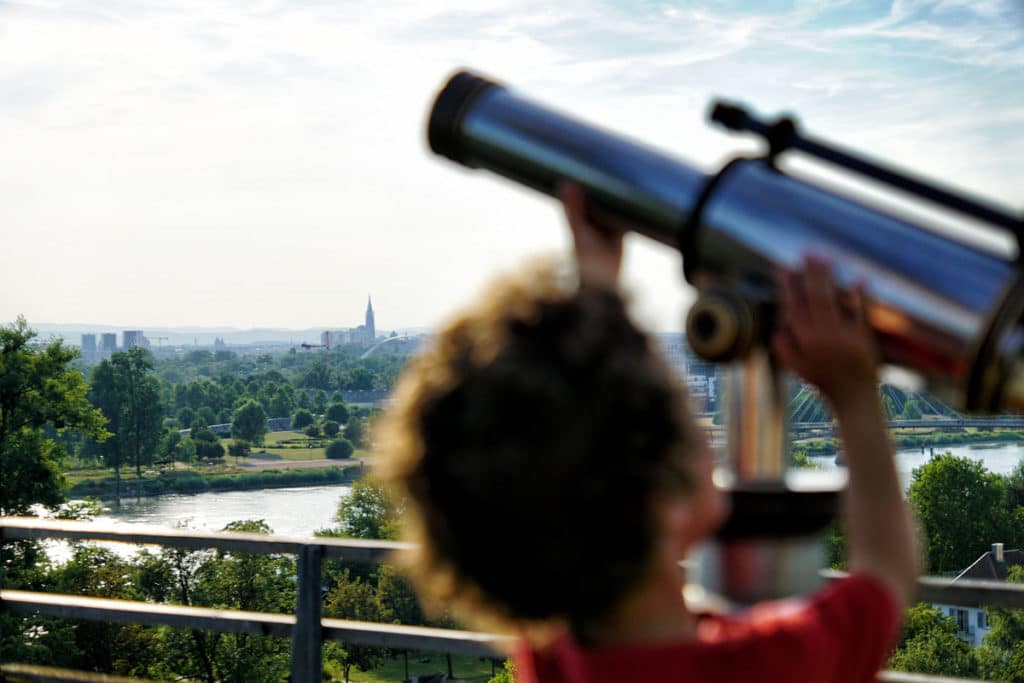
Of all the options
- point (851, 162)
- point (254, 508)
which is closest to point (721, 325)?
point (851, 162)

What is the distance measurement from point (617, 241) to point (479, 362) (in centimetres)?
50

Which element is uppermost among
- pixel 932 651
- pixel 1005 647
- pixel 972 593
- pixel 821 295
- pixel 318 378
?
pixel 318 378

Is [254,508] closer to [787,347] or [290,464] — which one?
[290,464]

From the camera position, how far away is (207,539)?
9.11 feet

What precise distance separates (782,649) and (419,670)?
136 feet

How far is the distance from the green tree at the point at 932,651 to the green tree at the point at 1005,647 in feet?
1.39

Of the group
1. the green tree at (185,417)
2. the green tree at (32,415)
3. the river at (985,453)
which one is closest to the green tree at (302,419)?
the green tree at (185,417)

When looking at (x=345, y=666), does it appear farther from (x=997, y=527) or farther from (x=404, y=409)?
(x=404, y=409)

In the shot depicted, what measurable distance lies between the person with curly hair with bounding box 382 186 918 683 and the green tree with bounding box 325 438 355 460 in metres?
69.5

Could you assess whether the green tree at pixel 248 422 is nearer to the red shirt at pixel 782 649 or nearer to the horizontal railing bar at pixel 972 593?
the horizontal railing bar at pixel 972 593

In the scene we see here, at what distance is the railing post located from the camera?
2.62 metres

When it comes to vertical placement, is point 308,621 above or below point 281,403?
below

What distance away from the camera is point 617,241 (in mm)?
1174

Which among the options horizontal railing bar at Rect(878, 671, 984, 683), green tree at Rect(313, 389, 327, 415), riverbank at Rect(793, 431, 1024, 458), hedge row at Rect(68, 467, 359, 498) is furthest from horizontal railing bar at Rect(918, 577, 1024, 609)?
green tree at Rect(313, 389, 327, 415)
